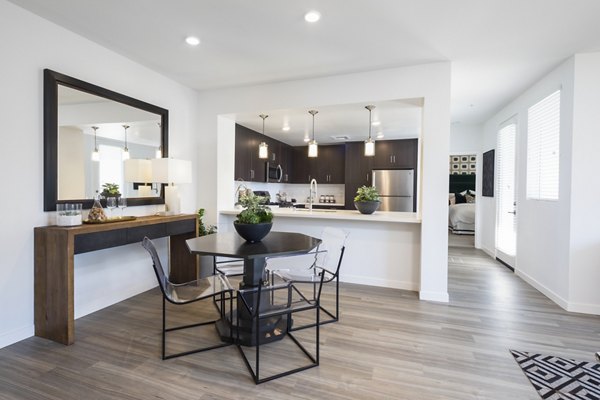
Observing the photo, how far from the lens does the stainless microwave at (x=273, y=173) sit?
253 inches

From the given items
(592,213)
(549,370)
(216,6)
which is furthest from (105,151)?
(592,213)

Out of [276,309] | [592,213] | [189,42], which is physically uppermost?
[189,42]

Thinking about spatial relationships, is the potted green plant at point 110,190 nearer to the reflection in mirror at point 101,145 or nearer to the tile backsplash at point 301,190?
the reflection in mirror at point 101,145

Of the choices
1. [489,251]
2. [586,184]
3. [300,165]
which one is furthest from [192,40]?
[489,251]

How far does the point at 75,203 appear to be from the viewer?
8.88 feet

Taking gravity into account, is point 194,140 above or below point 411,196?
above

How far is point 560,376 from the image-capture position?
1.96 m

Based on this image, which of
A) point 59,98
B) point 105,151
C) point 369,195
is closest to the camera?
point 59,98

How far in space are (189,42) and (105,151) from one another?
138 cm

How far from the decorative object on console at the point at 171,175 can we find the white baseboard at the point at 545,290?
4271 millimetres

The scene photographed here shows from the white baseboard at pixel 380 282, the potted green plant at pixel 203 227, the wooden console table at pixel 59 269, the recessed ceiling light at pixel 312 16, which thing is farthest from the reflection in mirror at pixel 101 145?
the white baseboard at pixel 380 282

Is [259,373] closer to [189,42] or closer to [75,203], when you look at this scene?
[75,203]

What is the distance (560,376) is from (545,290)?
1956mm

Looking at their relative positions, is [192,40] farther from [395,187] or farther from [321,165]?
[395,187]
